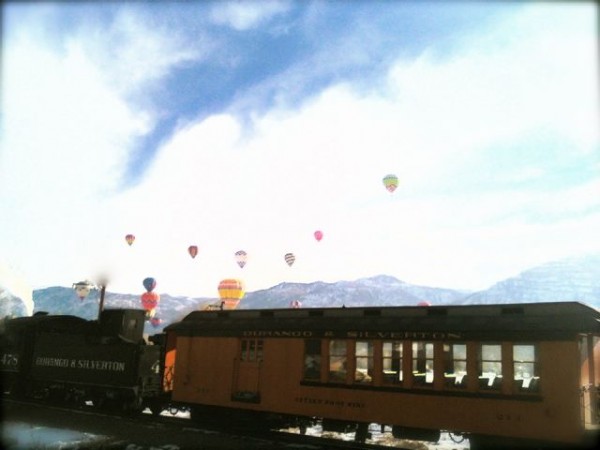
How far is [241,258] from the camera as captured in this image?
5231 cm

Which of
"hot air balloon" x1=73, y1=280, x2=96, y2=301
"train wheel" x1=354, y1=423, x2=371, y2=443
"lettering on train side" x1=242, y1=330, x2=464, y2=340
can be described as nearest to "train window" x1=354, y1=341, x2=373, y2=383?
"lettering on train side" x1=242, y1=330, x2=464, y2=340

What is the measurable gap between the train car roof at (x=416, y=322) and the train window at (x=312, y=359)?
260 millimetres

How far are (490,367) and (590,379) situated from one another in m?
2.27

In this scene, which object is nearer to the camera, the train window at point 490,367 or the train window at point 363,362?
the train window at point 490,367

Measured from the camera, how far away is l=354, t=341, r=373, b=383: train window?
12.8m

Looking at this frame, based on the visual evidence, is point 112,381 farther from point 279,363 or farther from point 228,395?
point 279,363

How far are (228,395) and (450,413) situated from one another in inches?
264

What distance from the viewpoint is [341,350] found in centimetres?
1330

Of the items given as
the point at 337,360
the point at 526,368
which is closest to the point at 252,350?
the point at 337,360

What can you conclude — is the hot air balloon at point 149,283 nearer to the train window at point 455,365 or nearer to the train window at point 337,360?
the train window at point 337,360

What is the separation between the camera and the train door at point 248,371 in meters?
14.4

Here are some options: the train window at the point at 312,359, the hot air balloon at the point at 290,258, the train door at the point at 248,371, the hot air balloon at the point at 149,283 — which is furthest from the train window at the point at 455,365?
the hot air balloon at the point at 149,283

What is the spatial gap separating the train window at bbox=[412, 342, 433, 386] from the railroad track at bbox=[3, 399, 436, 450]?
2090 millimetres

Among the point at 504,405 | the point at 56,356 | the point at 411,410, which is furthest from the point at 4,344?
the point at 504,405
